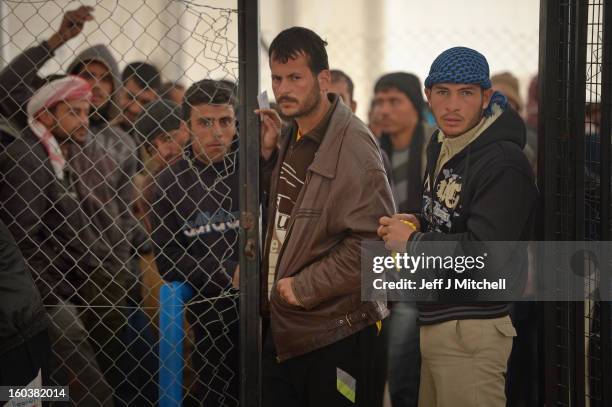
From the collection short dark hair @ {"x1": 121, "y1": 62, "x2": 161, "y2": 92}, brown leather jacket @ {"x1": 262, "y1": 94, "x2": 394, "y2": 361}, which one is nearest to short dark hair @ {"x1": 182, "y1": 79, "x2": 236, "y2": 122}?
brown leather jacket @ {"x1": 262, "y1": 94, "x2": 394, "y2": 361}

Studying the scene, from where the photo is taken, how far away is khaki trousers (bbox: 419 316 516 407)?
2.94 meters

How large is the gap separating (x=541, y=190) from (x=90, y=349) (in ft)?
6.30

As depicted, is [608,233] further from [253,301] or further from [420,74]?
[420,74]

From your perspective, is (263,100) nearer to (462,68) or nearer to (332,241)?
(332,241)

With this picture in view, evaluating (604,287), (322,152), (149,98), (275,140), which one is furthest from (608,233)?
(149,98)

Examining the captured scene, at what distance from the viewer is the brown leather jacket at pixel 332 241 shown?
302 centimetres

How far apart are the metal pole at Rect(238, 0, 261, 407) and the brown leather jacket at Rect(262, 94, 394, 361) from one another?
0.34ft

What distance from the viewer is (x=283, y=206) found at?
10.2 feet

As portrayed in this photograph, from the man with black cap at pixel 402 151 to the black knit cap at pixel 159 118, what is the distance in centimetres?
105

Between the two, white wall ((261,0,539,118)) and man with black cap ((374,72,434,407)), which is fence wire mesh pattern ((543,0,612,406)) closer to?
man with black cap ((374,72,434,407))

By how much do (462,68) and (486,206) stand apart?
505mm

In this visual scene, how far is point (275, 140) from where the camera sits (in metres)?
3.15

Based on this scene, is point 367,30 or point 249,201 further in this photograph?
point 367,30

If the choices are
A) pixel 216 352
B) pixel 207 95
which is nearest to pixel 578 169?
pixel 207 95
